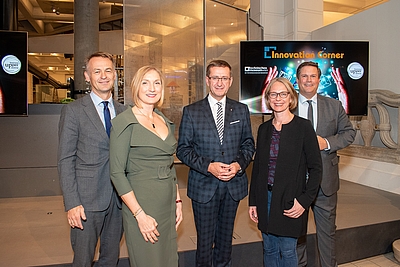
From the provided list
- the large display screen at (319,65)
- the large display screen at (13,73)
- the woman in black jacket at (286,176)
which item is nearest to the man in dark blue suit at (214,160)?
the woman in black jacket at (286,176)

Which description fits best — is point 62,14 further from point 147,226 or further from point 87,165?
point 147,226

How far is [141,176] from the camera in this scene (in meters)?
1.47

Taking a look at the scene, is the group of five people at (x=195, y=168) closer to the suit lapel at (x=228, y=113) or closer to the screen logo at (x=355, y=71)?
the suit lapel at (x=228, y=113)

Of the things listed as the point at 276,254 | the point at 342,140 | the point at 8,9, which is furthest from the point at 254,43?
the point at 8,9

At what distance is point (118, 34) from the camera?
37.3 feet

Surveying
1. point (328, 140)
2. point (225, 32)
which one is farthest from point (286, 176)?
point (225, 32)

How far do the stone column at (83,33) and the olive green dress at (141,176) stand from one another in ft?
16.0

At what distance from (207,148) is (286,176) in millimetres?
502

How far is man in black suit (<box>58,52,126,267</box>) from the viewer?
5.16 ft

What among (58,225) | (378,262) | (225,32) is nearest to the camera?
(378,262)

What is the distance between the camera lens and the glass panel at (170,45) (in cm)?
355

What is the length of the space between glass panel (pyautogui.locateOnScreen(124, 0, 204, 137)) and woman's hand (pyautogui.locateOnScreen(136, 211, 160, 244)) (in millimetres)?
2316

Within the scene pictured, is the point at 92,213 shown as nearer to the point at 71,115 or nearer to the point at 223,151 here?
the point at 71,115

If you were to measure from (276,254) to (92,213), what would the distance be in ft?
3.51
